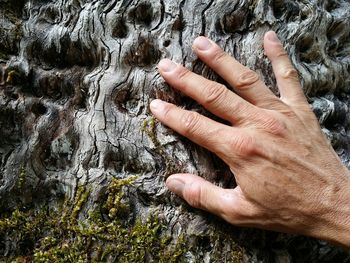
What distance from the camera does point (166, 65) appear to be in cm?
210

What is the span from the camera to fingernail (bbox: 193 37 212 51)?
2084 millimetres

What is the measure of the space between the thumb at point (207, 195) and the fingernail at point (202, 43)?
0.59 m

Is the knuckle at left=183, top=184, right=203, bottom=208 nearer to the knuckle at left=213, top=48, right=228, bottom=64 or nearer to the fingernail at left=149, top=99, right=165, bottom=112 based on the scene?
the fingernail at left=149, top=99, right=165, bottom=112

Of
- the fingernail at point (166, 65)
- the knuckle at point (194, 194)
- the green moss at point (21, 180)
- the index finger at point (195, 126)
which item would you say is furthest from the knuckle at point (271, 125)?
the green moss at point (21, 180)

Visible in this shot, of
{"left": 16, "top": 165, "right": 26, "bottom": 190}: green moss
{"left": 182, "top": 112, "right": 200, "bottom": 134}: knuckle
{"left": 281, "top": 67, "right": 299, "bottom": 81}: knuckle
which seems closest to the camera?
{"left": 182, "top": 112, "right": 200, "bottom": 134}: knuckle

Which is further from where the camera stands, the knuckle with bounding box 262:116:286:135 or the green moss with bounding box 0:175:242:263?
the green moss with bounding box 0:175:242:263

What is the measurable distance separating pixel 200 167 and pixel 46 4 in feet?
4.11

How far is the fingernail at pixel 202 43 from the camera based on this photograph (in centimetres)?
208

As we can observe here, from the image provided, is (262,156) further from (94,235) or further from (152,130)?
(94,235)

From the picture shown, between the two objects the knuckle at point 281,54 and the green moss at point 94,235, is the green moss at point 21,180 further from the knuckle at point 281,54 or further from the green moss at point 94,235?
the knuckle at point 281,54

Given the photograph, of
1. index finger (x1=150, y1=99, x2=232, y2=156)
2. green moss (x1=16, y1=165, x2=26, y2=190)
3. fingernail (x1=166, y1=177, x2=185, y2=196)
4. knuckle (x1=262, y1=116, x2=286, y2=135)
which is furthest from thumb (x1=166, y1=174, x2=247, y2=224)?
green moss (x1=16, y1=165, x2=26, y2=190)

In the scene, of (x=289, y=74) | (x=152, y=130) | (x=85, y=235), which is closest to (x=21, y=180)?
(x=85, y=235)

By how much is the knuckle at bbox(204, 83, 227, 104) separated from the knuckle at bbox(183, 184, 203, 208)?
0.38 m

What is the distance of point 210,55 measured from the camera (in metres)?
2.06
